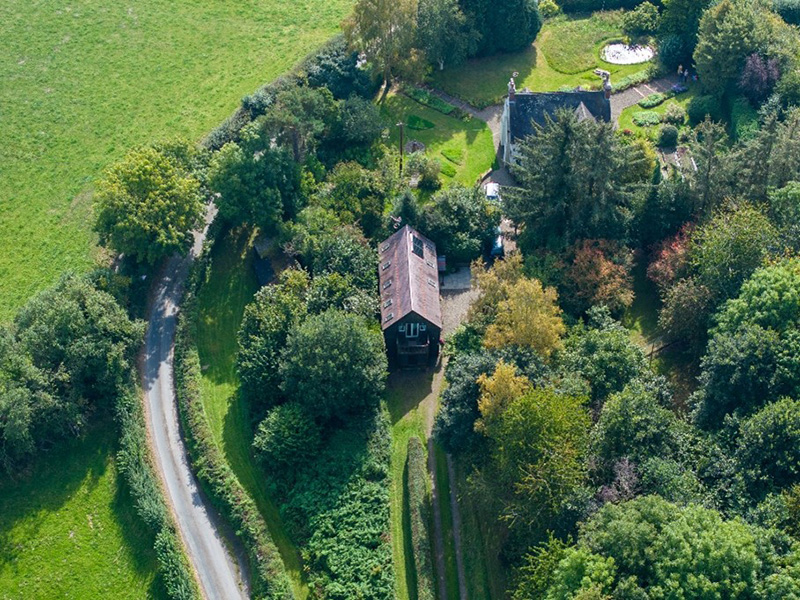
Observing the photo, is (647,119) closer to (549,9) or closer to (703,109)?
(703,109)

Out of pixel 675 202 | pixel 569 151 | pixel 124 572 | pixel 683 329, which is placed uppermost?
pixel 569 151

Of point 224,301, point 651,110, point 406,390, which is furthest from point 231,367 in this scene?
point 651,110

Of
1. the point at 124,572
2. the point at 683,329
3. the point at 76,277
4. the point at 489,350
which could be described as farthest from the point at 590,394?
the point at 76,277

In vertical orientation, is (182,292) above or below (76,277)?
below

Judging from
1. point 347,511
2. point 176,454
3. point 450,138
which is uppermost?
point 450,138

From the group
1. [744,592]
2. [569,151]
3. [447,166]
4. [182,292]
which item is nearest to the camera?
[744,592]

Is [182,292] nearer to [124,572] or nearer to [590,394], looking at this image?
[124,572]
